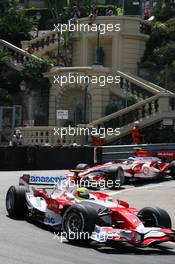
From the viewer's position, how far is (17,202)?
1280cm

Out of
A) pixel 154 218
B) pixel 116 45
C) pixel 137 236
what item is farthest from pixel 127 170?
pixel 116 45

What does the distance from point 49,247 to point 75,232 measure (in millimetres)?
592

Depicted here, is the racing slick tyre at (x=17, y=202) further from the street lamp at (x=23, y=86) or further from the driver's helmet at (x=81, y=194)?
the street lamp at (x=23, y=86)

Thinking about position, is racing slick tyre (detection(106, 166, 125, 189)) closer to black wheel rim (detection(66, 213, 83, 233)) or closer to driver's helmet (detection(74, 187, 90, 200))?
driver's helmet (detection(74, 187, 90, 200))

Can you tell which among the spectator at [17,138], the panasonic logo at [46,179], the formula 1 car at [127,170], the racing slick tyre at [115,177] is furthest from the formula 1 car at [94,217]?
the spectator at [17,138]

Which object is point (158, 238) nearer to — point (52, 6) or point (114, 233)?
point (114, 233)

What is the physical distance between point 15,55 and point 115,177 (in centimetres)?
2303

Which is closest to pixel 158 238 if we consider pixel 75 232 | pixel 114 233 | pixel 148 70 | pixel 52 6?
pixel 114 233

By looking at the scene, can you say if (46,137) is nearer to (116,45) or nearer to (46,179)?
(116,45)

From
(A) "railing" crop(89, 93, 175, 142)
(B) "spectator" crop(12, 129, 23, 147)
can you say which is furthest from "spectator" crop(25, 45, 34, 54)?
(A) "railing" crop(89, 93, 175, 142)

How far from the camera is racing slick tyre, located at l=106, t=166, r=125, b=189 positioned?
64.5ft

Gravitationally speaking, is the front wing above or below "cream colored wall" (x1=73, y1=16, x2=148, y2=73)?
below

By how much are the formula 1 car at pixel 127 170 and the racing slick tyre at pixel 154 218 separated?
7.59 metres

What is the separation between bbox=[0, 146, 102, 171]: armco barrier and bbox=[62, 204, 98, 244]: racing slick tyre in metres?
14.3
